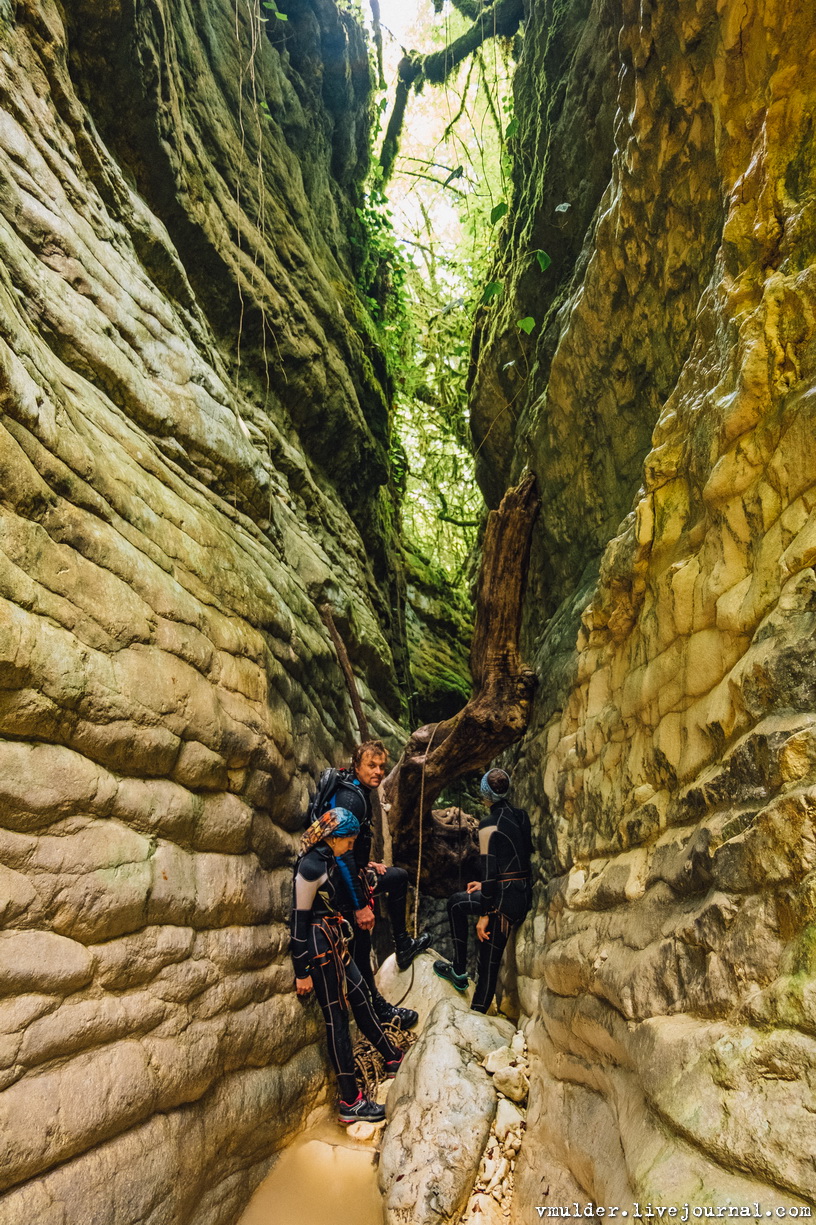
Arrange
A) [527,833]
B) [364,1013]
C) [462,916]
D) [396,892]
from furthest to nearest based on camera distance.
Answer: [396,892], [462,916], [527,833], [364,1013]

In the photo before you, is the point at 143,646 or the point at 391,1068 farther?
the point at 391,1068

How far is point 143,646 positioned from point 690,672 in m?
2.15

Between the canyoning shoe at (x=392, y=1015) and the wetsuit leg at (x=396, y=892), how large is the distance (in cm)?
82

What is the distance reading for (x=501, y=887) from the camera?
4.21 meters

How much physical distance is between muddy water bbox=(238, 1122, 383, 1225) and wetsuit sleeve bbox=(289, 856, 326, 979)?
29.3 inches

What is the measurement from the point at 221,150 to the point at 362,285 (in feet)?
12.4

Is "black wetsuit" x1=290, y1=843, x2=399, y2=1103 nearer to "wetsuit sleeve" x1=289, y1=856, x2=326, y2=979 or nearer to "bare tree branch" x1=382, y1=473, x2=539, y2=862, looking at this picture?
"wetsuit sleeve" x1=289, y1=856, x2=326, y2=979

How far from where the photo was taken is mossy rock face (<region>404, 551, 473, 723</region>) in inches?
378

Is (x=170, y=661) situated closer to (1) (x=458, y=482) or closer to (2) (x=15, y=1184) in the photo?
(2) (x=15, y=1184)

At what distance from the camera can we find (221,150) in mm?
5531

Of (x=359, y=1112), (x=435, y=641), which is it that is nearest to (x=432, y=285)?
(x=435, y=641)

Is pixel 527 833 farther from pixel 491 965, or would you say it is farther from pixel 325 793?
pixel 325 793

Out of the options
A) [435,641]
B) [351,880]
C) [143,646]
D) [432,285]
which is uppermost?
[432,285]

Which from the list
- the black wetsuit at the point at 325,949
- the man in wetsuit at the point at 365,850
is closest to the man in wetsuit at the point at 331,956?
the black wetsuit at the point at 325,949
